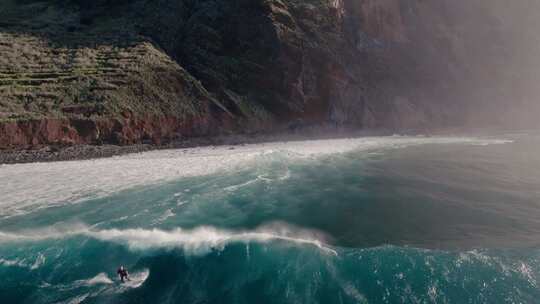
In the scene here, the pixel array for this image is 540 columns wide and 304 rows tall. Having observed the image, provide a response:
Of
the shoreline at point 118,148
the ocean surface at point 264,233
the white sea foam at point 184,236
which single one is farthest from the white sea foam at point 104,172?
the white sea foam at point 184,236

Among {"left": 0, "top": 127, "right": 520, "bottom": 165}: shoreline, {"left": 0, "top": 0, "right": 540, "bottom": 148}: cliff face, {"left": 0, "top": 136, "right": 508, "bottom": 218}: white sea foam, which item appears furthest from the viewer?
{"left": 0, "top": 0, "right": 540, "bottom": 148}: cliff face

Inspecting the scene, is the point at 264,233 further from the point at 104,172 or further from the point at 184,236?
the point at 104,172

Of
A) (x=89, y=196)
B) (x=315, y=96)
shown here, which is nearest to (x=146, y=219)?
(x=89, y=196)

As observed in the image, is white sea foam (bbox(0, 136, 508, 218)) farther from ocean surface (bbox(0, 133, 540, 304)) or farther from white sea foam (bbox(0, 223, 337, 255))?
white sea foam (bbox(0, 223, 337, 255))

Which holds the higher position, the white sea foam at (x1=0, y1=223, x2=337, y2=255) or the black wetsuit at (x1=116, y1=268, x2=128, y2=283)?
the white sea foam at (x1=0, y1=223, x2=337, y2=255)

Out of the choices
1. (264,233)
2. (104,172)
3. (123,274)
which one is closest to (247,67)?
(104,172)

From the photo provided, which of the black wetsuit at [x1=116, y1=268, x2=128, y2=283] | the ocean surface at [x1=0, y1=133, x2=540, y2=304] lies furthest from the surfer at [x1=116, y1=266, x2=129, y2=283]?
the ocean surface at [x1=0, y1=133, x2=540, y2=304]

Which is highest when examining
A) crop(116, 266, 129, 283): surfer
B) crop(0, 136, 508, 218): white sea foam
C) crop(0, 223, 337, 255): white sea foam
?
crop(0, 136, 508, 218): white sea foam
